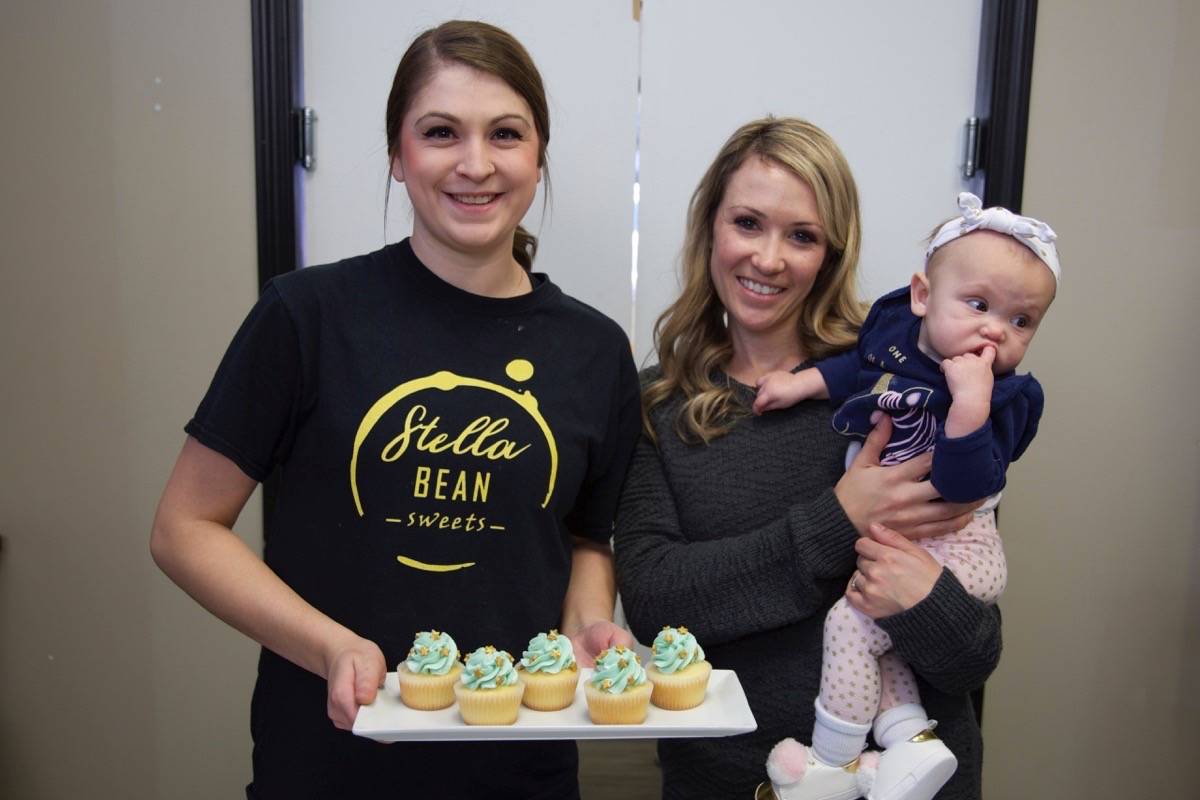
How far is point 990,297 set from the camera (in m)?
1.55

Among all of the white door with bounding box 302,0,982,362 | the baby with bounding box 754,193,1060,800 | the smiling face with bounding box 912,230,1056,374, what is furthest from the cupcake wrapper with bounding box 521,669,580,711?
the white door with bounding box 302,0,982,362

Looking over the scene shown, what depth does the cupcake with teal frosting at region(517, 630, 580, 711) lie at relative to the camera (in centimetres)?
152

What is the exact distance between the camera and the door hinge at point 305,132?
240 centimetres

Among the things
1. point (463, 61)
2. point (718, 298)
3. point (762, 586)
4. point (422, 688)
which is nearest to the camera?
point (422, 688)

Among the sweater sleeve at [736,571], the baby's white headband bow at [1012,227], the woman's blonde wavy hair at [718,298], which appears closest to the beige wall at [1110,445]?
the woman's blonde wavy hair at [718,298]

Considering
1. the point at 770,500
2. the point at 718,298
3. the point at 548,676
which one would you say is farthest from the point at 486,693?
the point at 718,298

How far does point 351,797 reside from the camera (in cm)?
155

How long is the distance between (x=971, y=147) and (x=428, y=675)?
6.09ft

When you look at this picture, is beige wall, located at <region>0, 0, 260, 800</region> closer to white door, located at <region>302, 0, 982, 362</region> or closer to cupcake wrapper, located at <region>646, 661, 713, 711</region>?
white door, located at <region>302, 0, 982, 362</region>

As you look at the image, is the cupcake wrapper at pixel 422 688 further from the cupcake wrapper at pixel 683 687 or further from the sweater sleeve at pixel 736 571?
the sweater sleeve at pixel 736 571

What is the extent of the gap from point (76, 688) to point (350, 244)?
1.39 meters

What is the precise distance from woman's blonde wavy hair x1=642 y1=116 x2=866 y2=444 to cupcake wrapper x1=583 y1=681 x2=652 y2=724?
0.52 meters

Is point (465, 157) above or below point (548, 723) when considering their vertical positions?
above

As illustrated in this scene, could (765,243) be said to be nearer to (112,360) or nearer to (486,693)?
(486,693)
